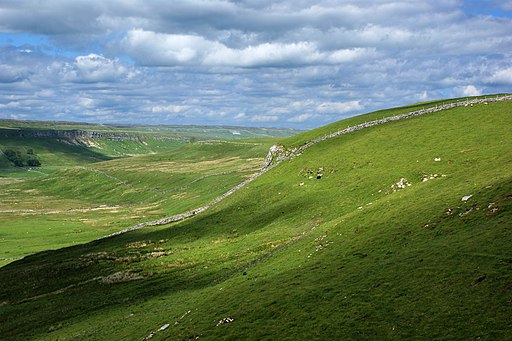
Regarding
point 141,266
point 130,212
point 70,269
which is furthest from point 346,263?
point 130,212

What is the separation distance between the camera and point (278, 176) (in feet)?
349

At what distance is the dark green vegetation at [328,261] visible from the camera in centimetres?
3077

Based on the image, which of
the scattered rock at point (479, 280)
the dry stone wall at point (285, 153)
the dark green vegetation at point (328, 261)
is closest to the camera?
the scattered rock at point (479, 280)

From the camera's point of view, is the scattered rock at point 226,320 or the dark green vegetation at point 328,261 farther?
the scattered rock at point 226,320

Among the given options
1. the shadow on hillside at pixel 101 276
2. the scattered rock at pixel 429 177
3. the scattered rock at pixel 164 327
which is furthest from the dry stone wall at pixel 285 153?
the scattered rock at pixel 164 327

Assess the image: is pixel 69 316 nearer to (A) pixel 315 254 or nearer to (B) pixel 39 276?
(B) pixel 39 276

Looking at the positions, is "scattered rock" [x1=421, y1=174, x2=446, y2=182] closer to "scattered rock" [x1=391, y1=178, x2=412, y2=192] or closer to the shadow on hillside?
"scattered rock" [x1=391, y1=178, x2=412, y2=192]

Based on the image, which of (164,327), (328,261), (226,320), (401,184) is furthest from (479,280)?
(401,184)

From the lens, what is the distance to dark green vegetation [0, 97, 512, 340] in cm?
3077

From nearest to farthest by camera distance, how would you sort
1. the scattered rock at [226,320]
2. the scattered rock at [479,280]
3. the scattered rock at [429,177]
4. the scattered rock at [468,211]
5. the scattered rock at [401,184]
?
the scattered rock at [479,280] → the scattered rock at [226,320] → the scattered rock at [468,211] → the scattered rock at [429,177] → the scattered rock at [401,184]

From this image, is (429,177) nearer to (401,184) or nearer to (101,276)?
(401,184)

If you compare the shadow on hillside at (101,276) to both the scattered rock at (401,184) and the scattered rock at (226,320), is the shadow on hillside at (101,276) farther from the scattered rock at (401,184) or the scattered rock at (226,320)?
the scattered rock at (401,184)

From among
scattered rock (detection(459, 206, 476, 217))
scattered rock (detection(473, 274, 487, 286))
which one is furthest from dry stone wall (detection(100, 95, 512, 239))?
scattered rock (detection(473, 274, 487, 286))

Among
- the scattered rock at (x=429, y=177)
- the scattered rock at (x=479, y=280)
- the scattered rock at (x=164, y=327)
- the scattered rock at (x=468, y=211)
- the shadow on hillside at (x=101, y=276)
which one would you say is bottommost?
the shadow on hillside at (x=101, y=276)
